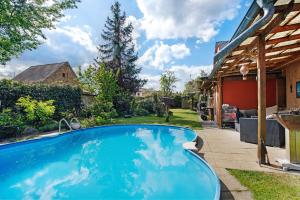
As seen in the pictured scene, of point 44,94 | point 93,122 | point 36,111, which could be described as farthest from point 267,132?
point 44,94

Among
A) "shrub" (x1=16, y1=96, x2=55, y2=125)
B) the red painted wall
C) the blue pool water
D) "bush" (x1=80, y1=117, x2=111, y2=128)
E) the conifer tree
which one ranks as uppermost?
the conifer tree

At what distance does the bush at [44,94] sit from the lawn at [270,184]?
43.8 ft

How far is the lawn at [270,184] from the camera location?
3582 millimetres

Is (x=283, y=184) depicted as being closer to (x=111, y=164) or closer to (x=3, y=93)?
(x=111, y=164)

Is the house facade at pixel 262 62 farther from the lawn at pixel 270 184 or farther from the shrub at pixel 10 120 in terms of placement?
the shrub at pixel 10 120

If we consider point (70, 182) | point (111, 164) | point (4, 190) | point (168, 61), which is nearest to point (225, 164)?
point (111, 164)

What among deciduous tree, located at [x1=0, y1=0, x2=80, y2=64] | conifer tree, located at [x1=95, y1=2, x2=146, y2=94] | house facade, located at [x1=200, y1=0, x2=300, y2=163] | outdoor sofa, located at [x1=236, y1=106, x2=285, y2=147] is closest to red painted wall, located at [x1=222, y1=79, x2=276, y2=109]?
house facade, located at [x1=200, y1=0, x2=300, y2=163]

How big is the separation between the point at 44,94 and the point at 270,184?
1540 centimetres

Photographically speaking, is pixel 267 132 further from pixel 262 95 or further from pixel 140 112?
pixel 140 112

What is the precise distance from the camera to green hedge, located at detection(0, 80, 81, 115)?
12914mm

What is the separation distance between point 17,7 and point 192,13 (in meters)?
10.9

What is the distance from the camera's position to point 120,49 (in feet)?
94.0

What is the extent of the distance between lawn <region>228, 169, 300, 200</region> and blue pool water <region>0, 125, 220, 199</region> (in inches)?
23.8

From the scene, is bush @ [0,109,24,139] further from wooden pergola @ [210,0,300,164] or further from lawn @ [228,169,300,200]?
wooden pergola @ [210,0,300,164]
